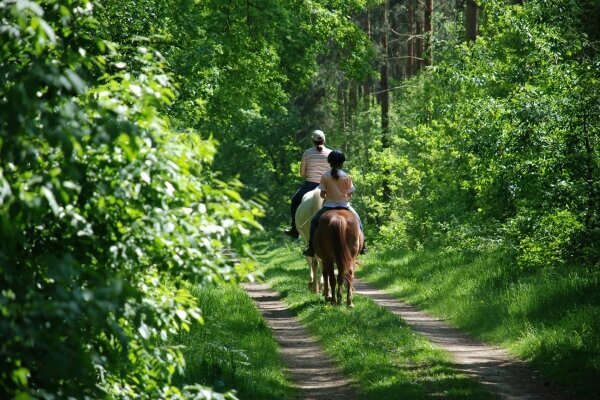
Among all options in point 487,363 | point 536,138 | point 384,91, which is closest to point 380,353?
point 487,363

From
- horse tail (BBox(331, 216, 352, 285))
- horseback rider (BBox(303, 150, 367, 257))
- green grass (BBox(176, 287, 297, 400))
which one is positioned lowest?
green grass (BBox(176, 287, 297, 400))

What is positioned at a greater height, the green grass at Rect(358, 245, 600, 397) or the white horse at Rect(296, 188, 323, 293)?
the white horse at Rect(296, 188, 323, 293)

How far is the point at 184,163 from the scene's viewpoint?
17.3 ft

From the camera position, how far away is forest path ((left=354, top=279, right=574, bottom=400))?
380 inches

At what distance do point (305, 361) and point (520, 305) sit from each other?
3.59 metres

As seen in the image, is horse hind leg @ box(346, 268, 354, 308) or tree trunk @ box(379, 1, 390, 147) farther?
tree trunk @ box(379, 1, 390, 147)

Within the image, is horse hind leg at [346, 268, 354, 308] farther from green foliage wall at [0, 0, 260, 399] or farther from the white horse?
green foliage wall at [0, 0, 260, 399]

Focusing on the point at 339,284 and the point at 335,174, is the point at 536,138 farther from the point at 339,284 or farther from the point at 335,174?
the point at 339,284

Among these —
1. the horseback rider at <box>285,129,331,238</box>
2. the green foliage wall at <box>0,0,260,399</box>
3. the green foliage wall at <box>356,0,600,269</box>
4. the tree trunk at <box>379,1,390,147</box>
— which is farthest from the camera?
the tree trunk at <box>379,1,390,147</box>

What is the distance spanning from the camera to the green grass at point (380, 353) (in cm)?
938

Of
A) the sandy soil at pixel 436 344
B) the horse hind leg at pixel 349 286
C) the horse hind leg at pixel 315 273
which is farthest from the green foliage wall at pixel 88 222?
the horse hind leg at pixel 315 273

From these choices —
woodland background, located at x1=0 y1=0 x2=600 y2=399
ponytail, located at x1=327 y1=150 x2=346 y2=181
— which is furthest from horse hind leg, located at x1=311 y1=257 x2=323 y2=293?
ponytail, located at x1=327 y1=150 x2=346 y2=181

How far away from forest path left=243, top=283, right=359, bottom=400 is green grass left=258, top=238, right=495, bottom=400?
0.46 feet

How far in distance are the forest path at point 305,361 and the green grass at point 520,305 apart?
7.90 ft
